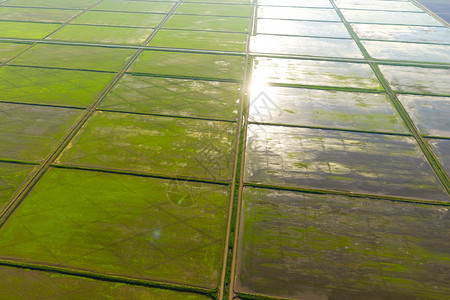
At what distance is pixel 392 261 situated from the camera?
1270 centimetres

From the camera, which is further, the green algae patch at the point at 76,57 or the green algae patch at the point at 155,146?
the green algae patch at the point at 76,57

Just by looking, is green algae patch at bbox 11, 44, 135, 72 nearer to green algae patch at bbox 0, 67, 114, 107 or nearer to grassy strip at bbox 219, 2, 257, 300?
green algae patch at bbox 0, 67, 114, 107

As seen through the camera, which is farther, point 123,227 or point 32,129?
point 32,129

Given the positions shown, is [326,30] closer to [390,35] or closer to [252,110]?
[390,35]

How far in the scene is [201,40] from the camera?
3369cm

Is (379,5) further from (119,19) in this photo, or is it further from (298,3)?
(119,19)

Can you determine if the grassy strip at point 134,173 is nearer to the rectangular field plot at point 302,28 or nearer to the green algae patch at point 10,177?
the green algae patch at point 10,177

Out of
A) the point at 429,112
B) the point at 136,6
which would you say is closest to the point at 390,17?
the point at 429,112

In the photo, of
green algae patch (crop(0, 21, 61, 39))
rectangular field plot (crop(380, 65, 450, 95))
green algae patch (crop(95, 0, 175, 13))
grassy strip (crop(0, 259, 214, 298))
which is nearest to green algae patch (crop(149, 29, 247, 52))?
green algae patch (crop(95, 0, 175, 13))

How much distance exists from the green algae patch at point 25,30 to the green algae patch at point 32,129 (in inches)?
639

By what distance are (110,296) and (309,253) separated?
810cm

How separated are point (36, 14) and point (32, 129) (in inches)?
1157

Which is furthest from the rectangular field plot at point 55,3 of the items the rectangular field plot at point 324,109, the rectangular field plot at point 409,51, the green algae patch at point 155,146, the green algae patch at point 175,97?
the rectangular field plot at point 409,51

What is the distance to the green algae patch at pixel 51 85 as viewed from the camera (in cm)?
2281
